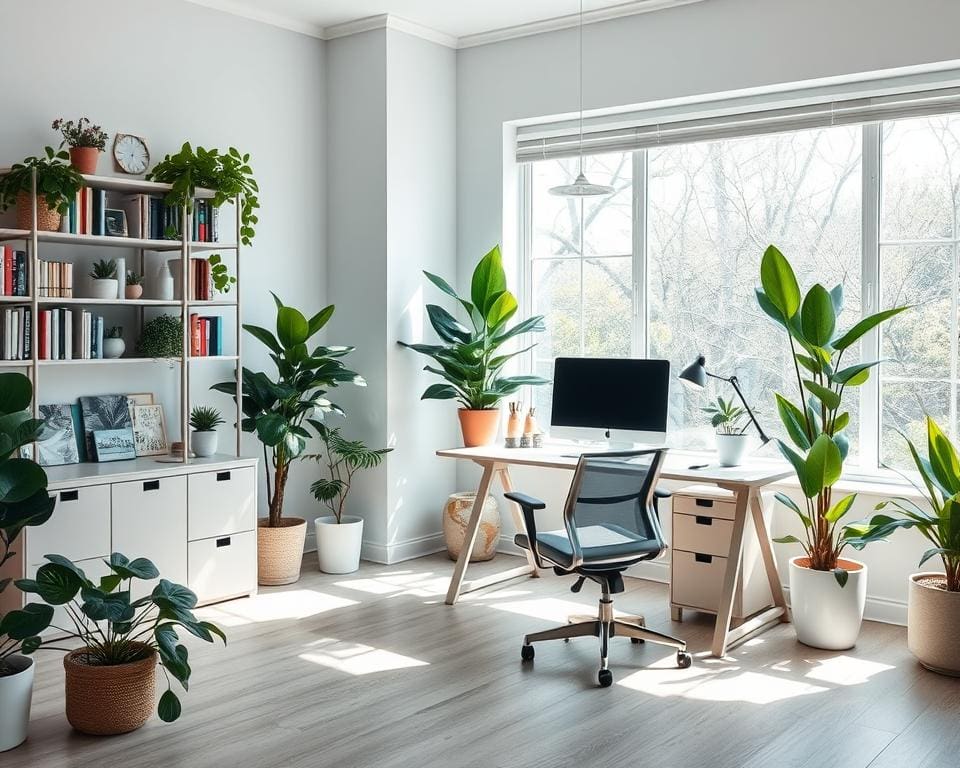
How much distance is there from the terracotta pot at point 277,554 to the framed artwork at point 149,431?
65 cm

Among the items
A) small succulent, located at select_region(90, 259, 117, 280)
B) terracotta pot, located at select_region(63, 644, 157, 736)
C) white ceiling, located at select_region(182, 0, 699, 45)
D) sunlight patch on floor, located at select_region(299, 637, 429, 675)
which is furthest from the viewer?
white ceiling, located at select_region(182, 0, 699, 45)

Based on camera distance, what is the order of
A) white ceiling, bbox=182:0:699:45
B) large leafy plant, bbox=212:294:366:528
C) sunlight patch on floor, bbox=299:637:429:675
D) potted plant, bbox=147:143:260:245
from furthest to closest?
white ceiling, bbox=182:0:699:45
large leafy plant, bbox=212:294:366:528
potted plant, bbox=147:143:260:245
sunlight patch on floor, bbox=299:637:429:675

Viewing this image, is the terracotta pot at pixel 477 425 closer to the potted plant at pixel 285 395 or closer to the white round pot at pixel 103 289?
the potted plant at pixel 285 395

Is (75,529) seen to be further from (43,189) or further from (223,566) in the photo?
(43,189)

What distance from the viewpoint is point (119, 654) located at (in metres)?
3.32

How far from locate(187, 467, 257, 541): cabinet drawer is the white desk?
37.4 inches

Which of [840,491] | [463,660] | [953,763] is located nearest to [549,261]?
[840,491]

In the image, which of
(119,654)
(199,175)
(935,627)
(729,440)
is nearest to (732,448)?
(729,440)

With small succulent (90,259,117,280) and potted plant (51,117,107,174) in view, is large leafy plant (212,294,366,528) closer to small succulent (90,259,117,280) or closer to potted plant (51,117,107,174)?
small succulent (90,259,117,280)

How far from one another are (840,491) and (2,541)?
11.8 feet

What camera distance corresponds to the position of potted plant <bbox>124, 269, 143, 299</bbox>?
466 cm

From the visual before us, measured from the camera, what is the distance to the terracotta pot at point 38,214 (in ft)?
14.0

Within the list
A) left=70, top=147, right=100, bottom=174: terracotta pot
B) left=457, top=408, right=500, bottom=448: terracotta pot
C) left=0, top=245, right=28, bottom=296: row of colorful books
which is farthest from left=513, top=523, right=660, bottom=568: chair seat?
left=70, top=147, right=100, bottom=174: terracotta pot

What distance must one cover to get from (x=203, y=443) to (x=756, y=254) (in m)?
2.87
